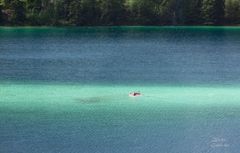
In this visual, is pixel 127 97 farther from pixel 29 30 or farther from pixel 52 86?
pixel 29 30

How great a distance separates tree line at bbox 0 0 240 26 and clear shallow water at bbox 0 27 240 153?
27697 millimetres

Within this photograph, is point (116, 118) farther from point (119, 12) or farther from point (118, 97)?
point (119, 12)

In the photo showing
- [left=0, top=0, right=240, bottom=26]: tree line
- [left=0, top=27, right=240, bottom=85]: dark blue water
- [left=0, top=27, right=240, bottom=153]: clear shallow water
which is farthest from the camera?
[left=0, top=0, right=240, bottom=26]: tree line

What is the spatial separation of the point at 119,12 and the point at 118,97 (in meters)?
63.8

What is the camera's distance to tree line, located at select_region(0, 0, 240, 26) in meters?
100

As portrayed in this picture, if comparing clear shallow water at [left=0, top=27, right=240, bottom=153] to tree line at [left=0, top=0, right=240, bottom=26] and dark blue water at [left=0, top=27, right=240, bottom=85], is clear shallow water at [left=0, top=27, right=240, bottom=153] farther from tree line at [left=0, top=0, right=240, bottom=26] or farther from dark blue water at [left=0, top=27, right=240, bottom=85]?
tree line at [left=0, top=0, right=240, bottom=26]

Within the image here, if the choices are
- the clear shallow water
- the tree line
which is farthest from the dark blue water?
the tree line

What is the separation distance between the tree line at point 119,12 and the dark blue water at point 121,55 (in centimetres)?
644

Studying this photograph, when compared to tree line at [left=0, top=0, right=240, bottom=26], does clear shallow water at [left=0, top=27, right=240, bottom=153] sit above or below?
above

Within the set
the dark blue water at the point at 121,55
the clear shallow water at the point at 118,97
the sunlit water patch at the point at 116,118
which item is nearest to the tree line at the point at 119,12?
the dark blue water at the point at 121,55

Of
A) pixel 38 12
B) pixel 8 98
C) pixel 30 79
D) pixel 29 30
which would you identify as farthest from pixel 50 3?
pixel 8 98

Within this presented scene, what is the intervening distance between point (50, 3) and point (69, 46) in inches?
1267

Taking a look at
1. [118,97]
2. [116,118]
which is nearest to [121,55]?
[118,97]

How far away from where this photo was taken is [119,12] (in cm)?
10275
